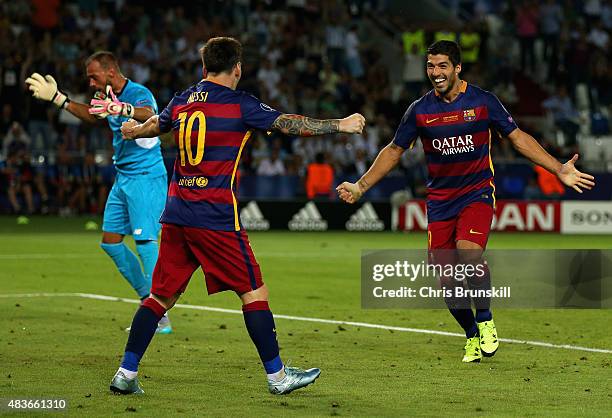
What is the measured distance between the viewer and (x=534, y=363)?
10.1 metres

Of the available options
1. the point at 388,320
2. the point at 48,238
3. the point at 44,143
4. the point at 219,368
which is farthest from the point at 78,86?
the point at 219,368

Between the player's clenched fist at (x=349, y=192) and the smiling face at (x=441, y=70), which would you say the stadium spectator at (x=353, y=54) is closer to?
the smiling face at (x=441, y=70)

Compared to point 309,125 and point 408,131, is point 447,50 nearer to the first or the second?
point 408,131

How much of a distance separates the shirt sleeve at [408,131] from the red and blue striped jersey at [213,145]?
2.16 m

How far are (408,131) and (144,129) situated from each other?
8.13 feet

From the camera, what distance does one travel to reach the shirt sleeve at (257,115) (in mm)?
8430

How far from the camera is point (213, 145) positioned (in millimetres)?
8461

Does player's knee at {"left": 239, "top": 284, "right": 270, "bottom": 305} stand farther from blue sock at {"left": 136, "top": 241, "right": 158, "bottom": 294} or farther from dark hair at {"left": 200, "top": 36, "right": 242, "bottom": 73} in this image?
blue sock at {"left": 136, "top": 241, "right": 158, "bottom": 294}

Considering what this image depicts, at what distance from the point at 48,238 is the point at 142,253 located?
1166 centimetres

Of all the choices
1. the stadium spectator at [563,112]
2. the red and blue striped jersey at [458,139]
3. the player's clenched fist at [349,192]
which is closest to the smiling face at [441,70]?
the red and blue striped jersey at [458,139]

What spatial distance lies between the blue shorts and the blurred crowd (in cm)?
1577

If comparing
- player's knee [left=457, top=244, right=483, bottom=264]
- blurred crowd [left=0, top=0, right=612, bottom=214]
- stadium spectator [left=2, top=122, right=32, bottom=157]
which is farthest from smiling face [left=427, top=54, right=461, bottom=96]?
stadium spectator [left=2, top=122, right=32, bottom=157]

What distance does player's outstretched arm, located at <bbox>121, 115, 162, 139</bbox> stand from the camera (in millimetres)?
8812

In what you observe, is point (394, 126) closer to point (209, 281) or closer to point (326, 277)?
point (326, 277)
